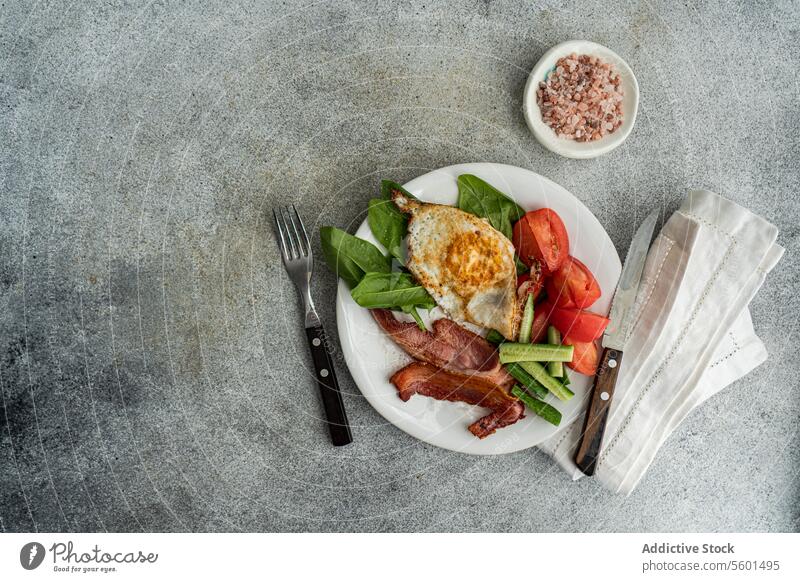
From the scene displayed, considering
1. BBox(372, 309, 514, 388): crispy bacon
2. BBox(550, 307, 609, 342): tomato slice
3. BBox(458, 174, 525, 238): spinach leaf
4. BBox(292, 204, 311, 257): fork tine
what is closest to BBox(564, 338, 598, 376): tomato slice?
BBox(550, 307, 609, 342): tomato slice

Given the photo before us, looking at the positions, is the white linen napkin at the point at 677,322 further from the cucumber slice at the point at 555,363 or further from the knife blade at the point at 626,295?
the cucumber slice at the point at 555,363

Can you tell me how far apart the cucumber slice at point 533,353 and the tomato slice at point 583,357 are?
25 millimetres

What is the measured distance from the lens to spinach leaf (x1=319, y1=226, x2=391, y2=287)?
36.3 inches

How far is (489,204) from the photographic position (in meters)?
0.96

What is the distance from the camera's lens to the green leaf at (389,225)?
37.2 inches

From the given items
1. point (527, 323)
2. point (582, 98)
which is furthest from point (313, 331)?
point (582, 98)

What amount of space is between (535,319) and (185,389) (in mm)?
639

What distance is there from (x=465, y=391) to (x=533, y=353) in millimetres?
132

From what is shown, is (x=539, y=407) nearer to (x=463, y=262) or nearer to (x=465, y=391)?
(x=465, y=391)

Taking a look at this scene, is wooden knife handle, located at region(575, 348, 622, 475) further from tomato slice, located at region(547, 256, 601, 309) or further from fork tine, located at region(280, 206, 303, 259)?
fork tine, located at region(280, 206, 303, 259)

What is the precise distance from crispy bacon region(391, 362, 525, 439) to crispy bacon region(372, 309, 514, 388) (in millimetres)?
13
